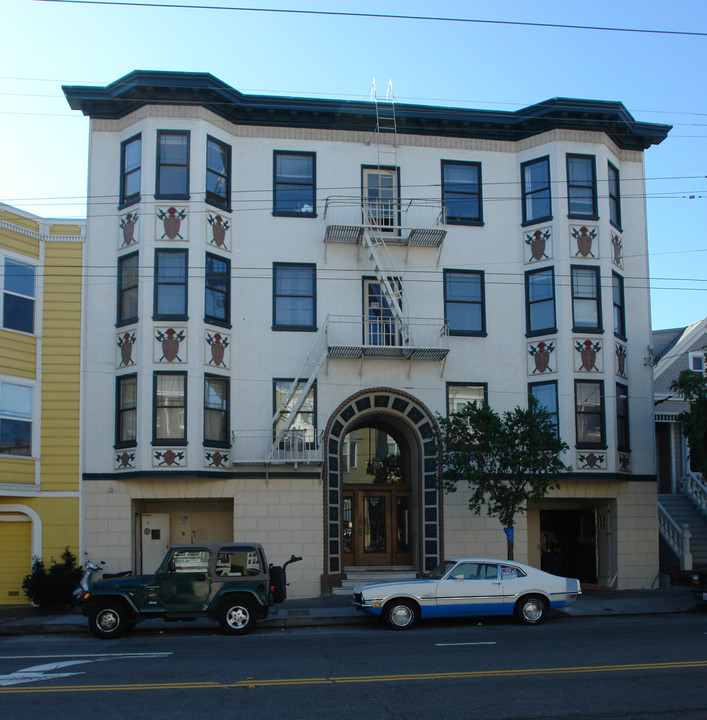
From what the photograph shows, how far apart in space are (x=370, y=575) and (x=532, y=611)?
6528 mm

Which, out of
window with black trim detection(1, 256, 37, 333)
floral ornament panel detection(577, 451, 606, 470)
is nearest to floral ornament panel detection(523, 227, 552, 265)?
floral ornament panel detection(577, 451, 606, 470)

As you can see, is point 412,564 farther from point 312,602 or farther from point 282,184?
point 282,184

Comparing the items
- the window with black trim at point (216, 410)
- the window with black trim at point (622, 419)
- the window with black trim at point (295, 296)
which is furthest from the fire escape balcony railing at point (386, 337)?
the window with black trim at point (622, 419)

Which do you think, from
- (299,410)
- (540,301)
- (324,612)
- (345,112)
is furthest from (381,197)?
(324,612)

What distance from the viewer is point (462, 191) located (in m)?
25.6

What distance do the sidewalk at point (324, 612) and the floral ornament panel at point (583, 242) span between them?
946cm

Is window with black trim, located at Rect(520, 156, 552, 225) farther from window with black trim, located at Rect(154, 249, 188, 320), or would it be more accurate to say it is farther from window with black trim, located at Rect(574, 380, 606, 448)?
window with black trim, located at Rect(154, 249, 188, 320)

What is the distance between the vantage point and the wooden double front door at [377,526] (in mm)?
24828

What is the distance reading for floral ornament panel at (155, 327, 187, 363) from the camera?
2278 centimetres

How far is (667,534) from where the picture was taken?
1009 inches

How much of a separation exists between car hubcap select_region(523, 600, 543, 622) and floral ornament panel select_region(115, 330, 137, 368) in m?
11.8

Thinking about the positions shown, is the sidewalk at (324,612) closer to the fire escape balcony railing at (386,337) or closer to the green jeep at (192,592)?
the green jeep at (192,592)

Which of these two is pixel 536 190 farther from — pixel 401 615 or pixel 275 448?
pixel 401 615

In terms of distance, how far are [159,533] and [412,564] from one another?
715 cm
